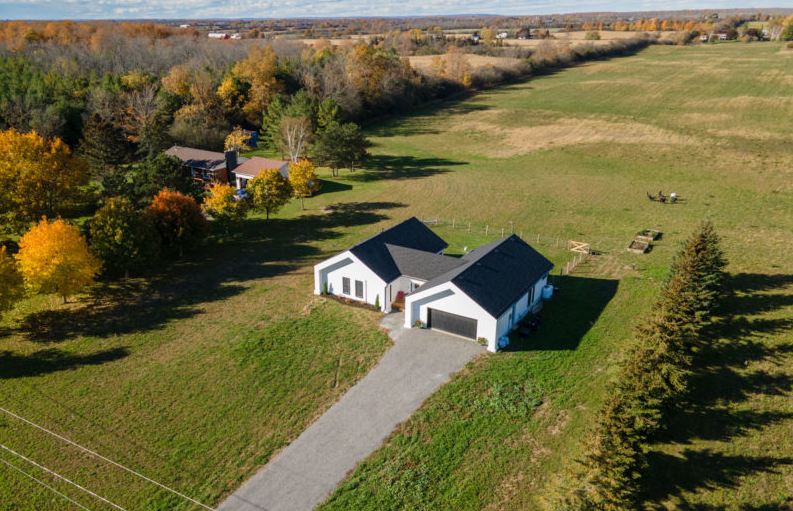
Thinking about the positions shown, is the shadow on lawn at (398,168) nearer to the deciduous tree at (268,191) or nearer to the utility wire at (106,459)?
the deciduous tree at (268,191)

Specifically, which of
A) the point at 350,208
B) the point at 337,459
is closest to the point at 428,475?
the point at 337,459

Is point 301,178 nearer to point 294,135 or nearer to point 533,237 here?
point 294,135

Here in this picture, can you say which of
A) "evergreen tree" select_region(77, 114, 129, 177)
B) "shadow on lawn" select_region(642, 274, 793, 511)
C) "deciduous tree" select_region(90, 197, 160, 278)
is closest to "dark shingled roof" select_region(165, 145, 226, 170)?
"evergreen tree" select_region(77, 114, 129, 177)

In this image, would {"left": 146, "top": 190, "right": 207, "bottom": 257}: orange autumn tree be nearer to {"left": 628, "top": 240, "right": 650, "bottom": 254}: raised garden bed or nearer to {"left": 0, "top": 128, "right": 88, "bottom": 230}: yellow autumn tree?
{"left": 0, "top": 128, "right": 88, "bottom": 230}: yellow autumn tree

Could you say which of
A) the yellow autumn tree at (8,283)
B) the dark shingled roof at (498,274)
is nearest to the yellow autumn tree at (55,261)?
the yellow autumn tree at (8,283)

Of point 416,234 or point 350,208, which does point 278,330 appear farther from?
point 350,208

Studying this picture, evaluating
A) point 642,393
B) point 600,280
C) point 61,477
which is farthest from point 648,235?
point 61,477
